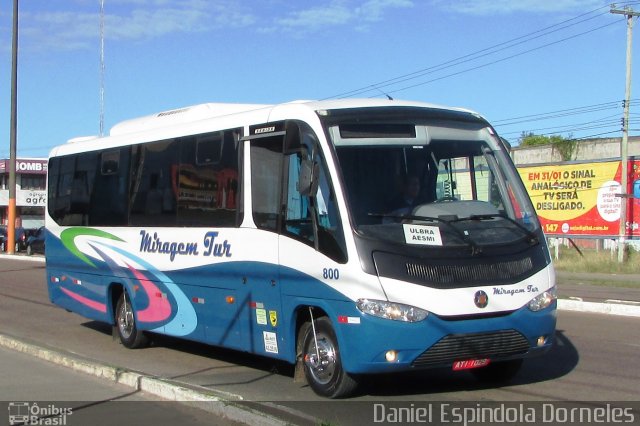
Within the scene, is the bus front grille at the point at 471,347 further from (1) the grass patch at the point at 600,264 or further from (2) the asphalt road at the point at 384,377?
(1) the grass patch at the point at 600,264

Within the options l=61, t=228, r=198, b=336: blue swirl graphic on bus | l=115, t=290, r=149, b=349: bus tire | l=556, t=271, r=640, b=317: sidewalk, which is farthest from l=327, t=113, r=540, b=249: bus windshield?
l=556, t=271, r=640, b=317: sidewalk

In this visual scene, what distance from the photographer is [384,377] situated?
30.1 feet

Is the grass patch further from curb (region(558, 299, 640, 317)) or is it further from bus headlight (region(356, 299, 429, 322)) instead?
bus headlight (region(356, 299, 429, 322))

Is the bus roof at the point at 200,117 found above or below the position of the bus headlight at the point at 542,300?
above

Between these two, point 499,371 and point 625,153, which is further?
point 625,153

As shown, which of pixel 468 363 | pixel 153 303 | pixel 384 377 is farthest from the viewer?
pixel 153 303

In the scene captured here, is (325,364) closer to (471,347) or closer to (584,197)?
(471,347)

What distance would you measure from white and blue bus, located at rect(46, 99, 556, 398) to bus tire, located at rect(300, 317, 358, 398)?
17 mm

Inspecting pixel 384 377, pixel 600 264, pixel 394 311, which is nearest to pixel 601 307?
pixel 384 377

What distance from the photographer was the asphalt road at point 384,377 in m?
8.00

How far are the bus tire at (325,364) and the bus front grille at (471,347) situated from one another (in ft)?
2.69

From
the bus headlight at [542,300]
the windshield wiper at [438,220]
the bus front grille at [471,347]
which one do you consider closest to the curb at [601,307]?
the bus headlight at [542,300]

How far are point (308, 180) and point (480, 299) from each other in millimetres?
1917

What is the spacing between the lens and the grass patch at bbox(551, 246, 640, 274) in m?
29.6
